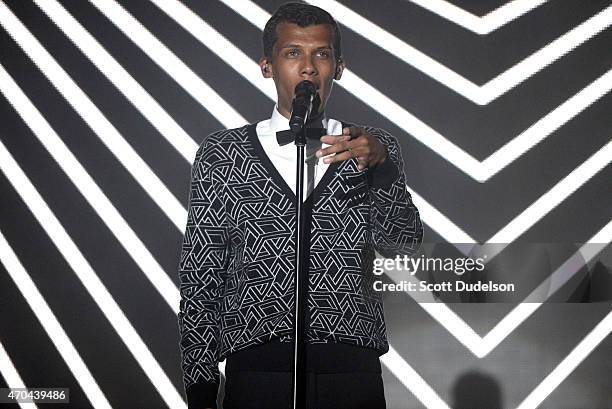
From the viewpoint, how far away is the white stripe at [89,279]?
2.65 m

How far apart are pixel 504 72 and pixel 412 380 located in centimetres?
114

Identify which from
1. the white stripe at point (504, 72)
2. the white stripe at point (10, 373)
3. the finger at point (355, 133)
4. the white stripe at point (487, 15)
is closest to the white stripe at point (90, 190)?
the white stripe at point (10, 373)

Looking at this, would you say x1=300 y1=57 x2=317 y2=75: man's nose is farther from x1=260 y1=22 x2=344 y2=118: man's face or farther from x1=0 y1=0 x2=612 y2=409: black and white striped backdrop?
x1=0 y1=0 x2=612 y2=409: black and white striped backdrop

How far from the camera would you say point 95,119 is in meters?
2.82

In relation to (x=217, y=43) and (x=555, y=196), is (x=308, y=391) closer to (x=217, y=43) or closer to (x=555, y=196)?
(x=555, y=196)

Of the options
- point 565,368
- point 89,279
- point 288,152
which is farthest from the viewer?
point 89,279

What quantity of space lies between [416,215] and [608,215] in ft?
3.08

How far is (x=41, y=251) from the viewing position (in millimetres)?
2795

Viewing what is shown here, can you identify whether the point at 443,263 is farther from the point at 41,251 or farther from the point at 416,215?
the point at 41,251

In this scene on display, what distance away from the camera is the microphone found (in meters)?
1.49

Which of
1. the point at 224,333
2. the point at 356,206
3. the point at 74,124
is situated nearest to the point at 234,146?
the point at 356,206

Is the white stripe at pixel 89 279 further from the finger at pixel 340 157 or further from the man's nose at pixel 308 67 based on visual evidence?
the finger at pixel 340 157

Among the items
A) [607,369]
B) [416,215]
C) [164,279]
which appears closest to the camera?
[416,215]

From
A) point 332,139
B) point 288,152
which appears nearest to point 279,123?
point 288,152
